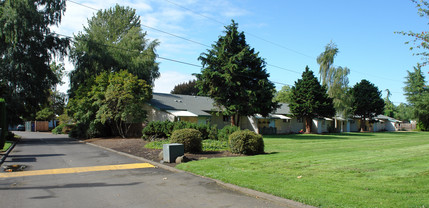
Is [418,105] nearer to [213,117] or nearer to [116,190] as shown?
[213,117]

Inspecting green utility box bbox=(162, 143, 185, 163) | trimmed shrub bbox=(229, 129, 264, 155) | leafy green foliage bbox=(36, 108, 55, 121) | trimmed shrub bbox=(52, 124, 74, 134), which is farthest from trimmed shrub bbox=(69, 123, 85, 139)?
leafy green foliage bbox=(36, 108, 55, 121)

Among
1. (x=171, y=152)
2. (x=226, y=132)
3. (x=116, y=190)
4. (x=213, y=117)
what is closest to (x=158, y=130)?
(x=226, y=132)

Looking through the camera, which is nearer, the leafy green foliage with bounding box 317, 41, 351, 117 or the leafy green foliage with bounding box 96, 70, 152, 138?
the leafy green foliage with bounding box 96, 70, 152, 138

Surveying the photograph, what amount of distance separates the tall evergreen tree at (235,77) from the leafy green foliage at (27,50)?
15.4 m

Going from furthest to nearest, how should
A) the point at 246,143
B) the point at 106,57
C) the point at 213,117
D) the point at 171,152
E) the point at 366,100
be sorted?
the point at 366,100
the point at 213,117
the point at 106,57
the point at 246,143
the point at 171,152

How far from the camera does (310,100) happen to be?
1645 inches

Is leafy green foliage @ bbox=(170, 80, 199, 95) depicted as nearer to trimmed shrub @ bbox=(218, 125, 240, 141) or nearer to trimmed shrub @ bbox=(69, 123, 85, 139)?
trimmed shrub @ bbox=(69, 123, 85, 139)

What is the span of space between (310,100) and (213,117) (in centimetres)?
1444

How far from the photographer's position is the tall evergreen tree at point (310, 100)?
41625mm

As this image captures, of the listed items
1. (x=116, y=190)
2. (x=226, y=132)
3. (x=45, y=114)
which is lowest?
(x=116, y=190)

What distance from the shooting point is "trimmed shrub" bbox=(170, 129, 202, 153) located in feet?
48.8

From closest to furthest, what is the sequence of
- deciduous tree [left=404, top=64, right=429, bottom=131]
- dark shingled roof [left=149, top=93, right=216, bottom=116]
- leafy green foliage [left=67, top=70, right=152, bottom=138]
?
leafy green foliage [left=67, top=70, right=152, bottom=138] < dark shingled roof [left=149, top=93, right=216, bottom=116] < deciduous tree [left=404, top=64, right=429, bottom=131]

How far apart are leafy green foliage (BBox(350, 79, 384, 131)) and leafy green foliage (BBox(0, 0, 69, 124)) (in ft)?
151

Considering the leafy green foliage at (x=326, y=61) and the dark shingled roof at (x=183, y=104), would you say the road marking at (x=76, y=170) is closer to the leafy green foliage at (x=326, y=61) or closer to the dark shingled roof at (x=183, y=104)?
the dark shingled roof at (x=183, y=104)
